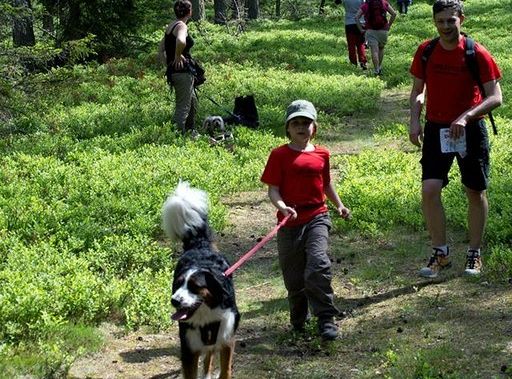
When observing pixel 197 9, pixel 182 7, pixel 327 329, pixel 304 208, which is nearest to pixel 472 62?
pixel 304 208

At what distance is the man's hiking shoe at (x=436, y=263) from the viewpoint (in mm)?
7301

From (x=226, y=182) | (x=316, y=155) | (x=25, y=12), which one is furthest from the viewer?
(x=25, y=12)

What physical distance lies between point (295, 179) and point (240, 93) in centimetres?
1210

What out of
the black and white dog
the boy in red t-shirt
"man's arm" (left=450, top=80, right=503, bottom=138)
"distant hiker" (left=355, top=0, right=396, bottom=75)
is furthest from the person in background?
the black and white dog

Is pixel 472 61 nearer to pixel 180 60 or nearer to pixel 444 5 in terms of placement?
pixel 444 5

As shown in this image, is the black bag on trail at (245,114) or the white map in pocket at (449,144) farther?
the black bag on trail at (245,114)

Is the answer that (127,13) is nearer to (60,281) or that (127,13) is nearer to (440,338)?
(60,281)

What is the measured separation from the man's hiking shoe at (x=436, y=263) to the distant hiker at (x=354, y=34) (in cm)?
1496

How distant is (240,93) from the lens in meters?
17.9

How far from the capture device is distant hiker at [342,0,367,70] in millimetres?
21453

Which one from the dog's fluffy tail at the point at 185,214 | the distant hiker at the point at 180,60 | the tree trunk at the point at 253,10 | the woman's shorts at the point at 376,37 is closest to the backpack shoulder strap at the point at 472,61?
the dog's fluffy tail at the point at 185,214

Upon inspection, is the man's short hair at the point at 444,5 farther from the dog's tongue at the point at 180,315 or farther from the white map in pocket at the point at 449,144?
the dog's tongue at the point at 180,315

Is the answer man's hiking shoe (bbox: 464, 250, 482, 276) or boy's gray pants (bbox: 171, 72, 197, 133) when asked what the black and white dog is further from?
boy's gray pants (bbox: 171, 72, 197, 133)

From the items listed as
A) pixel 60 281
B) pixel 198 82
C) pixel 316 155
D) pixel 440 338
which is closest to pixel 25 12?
pixel 198 82
